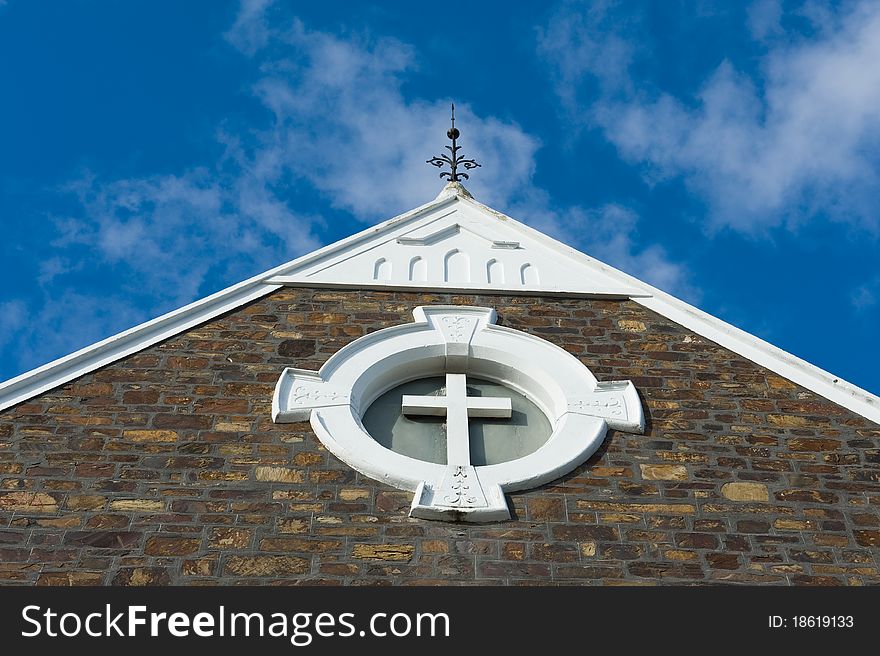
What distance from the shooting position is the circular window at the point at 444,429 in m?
8.01

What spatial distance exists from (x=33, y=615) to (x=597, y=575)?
261 centimetres

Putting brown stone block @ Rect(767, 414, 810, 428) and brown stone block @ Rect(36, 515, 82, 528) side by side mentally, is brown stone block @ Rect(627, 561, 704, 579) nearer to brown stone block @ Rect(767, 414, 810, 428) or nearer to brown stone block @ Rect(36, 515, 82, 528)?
brown stone block @ Rect(767, 414, 810, 428)

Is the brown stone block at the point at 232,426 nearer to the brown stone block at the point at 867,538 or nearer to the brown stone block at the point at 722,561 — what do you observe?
the brown stone block at the point at 722,561

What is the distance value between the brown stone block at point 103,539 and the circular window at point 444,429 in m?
1.71

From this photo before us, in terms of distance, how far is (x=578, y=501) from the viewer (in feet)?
23.8

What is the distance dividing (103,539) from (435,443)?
2.05m

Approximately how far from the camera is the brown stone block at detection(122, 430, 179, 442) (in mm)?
7570

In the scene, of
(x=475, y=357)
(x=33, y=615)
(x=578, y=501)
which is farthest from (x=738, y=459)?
(x=33, y=615)

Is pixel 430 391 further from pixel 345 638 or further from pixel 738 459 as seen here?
pixel 345 638

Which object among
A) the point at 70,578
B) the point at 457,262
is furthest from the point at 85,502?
the point at 457,262

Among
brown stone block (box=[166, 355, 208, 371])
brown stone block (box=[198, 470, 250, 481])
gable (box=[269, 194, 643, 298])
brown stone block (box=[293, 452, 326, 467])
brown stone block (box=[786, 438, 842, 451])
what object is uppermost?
gable (box=[269, 194, 643, 298])

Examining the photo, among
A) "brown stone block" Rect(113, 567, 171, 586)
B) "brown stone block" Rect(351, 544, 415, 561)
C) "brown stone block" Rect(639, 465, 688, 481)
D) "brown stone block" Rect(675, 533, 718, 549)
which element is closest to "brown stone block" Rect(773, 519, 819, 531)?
"brown stone block" Rect(675, 533, 718, 549)

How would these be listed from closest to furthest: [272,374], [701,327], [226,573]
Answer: [226,573]
[272,374]
[701,327]

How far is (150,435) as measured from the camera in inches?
299
